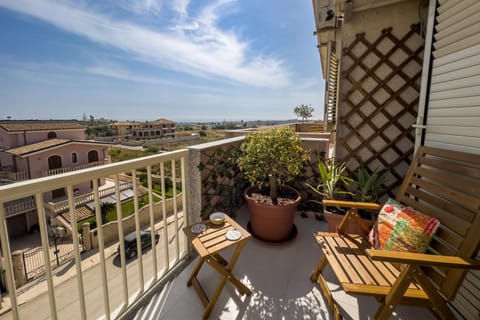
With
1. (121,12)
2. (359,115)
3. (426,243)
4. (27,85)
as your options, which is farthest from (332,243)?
(27,85)

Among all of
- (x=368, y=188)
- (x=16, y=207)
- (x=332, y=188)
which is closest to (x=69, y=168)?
(x=16, y=207)

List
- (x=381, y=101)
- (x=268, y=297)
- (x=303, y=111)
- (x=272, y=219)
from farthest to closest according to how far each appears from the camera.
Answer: (x=303, y=111) < (x=381, y=101) < (x=272, y=219) < (x=268, y=297)

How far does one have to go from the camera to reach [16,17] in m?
9.46

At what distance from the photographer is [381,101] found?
261 cm

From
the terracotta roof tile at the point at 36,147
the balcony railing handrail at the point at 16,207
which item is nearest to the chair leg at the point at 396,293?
the balcony railing handrail at the point at 16,207

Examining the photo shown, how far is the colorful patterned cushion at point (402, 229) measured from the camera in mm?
1415

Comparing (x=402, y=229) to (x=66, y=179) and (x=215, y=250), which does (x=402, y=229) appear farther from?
(x=66, y=179)

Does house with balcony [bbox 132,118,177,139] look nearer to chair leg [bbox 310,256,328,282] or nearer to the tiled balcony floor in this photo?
the tiled balcony floor

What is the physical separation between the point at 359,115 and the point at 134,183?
108 inches

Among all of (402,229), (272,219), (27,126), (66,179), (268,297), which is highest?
(66,179)

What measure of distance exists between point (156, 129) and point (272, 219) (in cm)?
2857

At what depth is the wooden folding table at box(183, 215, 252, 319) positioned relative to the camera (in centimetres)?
150

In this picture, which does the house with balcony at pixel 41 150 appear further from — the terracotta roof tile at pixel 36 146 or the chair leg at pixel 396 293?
the chair leg at pixel 396 293

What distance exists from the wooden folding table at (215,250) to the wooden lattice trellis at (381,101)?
2013mm
